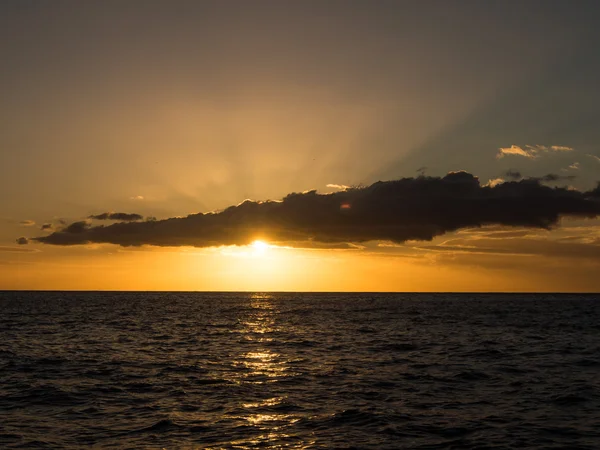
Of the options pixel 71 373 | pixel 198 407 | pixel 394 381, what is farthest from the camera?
pixel 71 373

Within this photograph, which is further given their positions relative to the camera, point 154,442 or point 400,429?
point 400,429

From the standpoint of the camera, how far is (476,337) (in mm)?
67625

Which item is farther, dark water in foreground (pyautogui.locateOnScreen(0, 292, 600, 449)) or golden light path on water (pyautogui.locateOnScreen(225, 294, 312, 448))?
golden light path on water (pyautogui.locateOnScreen(225, 294, 312, 448))

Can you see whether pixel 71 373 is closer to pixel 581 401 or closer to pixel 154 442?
pixel 154 442

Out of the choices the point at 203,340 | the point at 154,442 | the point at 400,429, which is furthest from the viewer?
the point at 203,340

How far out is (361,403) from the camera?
99.7 feet

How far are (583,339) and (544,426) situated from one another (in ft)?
149

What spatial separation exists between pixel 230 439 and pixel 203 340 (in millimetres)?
42100

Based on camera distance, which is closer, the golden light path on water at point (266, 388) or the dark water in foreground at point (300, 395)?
the dark water in foreground at point (300, 395)

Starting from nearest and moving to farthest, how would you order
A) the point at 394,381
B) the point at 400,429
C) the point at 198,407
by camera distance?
the point at 400,429, the point at 198,407, the point at 394,381

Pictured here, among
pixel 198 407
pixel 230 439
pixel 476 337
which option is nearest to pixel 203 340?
pixel 476 337

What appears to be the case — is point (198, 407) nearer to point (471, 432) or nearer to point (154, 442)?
point (154, 442)

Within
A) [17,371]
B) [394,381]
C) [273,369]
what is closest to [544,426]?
[394,381]

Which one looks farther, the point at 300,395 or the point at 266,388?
the point at 266,388
